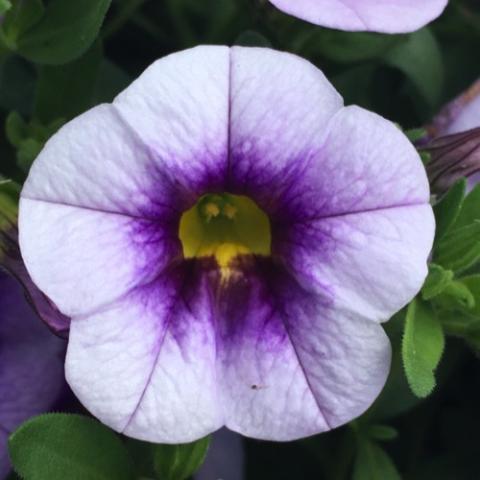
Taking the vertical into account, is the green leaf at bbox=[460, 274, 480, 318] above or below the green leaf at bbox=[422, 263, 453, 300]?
below

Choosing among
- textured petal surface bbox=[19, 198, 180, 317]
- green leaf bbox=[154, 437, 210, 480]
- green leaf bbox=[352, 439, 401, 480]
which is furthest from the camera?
green leaf bbox=[352, 439, 401, 480]

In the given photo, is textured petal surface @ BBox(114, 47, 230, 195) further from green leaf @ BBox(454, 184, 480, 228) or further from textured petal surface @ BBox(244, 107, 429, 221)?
green leaf @ BBox(454, 184, 480, 228)

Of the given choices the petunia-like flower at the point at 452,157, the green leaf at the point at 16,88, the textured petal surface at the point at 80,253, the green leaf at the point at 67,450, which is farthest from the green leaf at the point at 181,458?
the green leaf at the point at 16,88

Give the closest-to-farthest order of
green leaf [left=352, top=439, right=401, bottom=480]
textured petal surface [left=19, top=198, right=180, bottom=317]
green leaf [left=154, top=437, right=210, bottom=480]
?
textured petal surface [left=19, top=198, right=180, bottom=317] → green leaf [left=154, top=437, right=210, bottom=480] → green leaf [left=352, top=439, right=401, bottom=480]

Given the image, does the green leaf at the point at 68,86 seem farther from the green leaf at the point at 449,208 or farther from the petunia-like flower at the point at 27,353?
the green leaf at the point at 449,208

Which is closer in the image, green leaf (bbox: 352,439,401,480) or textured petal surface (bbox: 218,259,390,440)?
textured petal surface (bbox: 218,259,390,440)

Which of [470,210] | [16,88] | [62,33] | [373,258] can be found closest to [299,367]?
[373,258]

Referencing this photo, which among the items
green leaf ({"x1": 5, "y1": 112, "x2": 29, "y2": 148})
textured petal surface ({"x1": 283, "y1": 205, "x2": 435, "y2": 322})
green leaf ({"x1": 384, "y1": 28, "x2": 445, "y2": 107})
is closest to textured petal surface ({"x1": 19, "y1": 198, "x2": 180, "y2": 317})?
textured petal surface ({"x1": 283, "y1": 205, "x2": 435, "y2": 322})
